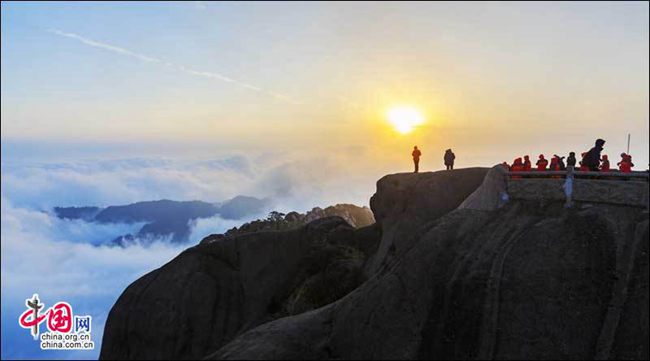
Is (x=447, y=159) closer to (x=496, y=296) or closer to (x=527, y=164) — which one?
(x=527, y=164)

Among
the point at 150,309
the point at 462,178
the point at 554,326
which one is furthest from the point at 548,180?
the point at 150,309

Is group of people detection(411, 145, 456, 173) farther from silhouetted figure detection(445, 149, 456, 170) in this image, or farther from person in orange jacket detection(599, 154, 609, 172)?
person in orange jacket detection(599, 154, 609, 172)

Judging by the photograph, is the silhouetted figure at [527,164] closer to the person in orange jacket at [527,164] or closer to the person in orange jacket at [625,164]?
the person in orange jacket at [527,164]

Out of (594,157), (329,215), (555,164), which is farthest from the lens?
(329,215)

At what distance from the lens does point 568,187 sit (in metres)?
23.8

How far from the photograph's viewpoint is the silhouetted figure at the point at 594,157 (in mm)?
26234

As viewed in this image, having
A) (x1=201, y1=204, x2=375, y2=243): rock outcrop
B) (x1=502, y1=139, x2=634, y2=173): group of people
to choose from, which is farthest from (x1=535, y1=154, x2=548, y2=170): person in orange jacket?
Answer: (x1=201, y1=204, x2=375, y2=243): rock outcrop

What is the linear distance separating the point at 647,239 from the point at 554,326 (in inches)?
202

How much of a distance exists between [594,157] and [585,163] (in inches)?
19.8

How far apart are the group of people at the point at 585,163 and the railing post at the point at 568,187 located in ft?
4.57

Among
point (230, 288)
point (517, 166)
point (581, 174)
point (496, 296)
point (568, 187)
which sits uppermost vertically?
point (517, 166)

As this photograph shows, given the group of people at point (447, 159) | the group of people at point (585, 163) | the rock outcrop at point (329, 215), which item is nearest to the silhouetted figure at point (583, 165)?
the group of people at point (585, 163)

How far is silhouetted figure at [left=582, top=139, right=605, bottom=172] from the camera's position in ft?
86.1

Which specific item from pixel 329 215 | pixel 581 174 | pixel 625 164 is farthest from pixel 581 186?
pixel 329 215
